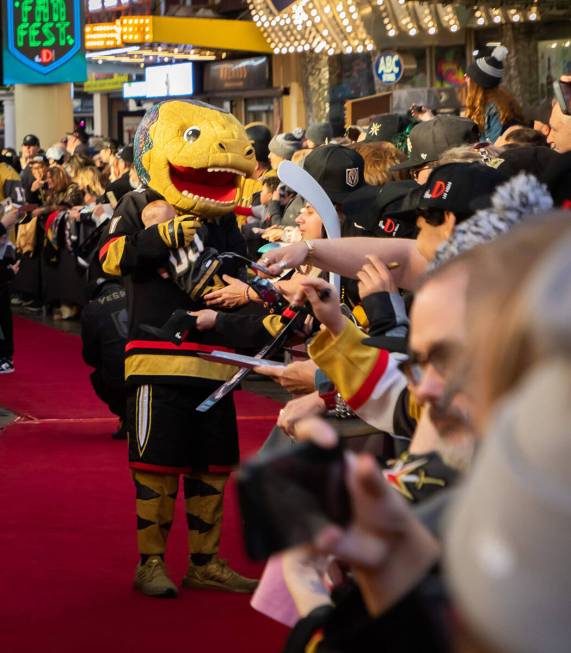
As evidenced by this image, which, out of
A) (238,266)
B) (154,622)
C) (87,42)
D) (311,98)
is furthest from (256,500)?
(87,42)

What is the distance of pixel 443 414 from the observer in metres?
1.44

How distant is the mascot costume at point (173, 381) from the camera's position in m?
4.55

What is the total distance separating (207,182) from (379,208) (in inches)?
37.6

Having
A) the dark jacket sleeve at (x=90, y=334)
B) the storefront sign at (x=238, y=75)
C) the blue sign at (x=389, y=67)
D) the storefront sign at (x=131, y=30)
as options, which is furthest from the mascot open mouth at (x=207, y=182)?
the storefront sign at (x=238, y=75)

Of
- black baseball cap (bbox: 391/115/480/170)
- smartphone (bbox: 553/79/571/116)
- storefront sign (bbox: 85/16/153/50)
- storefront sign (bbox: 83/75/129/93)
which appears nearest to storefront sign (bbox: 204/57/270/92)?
storefront sign (bbox: 85/16/153/50)

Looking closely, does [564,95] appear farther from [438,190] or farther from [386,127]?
[386,127]

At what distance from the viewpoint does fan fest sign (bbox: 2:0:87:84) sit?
19781mm

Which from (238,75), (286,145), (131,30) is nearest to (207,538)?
(286,145)

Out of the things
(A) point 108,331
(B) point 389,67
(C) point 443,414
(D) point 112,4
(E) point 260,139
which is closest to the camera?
(C) point 443,414

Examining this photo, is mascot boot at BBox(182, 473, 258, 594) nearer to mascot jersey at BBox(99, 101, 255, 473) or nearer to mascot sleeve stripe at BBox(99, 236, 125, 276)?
mascot jersey at BBox(99, 101, 255, 473)

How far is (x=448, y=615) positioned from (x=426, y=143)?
16.2 ft

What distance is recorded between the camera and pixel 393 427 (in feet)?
8.80

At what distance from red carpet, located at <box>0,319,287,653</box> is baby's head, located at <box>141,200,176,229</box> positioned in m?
1.11

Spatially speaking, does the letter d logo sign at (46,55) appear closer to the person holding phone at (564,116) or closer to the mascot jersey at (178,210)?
the mascot jersey at (178,210)
